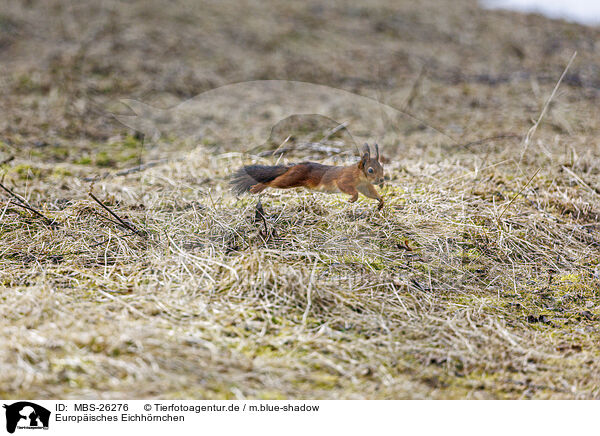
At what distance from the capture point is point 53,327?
6.03 ft

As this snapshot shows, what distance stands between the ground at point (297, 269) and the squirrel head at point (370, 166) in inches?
10.2

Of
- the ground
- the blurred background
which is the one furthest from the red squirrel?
the blurred background

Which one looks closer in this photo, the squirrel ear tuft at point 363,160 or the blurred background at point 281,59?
the squirrel ear tuft at point 363,160

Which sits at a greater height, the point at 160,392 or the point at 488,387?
the point at 488,387

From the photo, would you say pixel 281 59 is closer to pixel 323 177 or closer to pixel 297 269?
pixel 323 177

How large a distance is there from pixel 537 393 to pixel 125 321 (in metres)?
1.63

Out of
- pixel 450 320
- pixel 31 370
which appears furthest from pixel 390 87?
pixel 31 370

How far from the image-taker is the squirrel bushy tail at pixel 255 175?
92.2 inches

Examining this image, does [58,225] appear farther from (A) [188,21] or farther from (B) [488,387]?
(A) [188,21]
